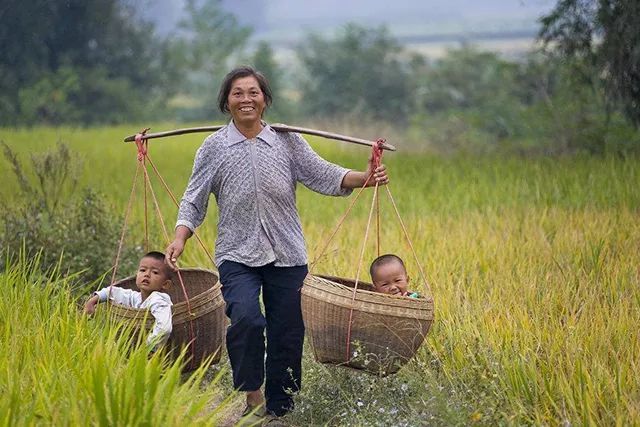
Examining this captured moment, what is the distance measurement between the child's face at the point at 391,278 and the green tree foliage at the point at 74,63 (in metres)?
17.6

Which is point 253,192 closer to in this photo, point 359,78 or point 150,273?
point 150,273

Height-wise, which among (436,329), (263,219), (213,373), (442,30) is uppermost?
(442,30)

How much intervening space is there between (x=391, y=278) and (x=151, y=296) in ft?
3.40

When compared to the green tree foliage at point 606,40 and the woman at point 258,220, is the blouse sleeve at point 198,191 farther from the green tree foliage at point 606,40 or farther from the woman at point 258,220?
the green tree foliage at point 606,40

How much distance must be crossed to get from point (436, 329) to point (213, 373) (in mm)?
1224

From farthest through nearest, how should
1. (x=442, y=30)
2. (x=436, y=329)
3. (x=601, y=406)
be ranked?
(x=442, y=30), (x=436, y=329), (x=601, y=406)

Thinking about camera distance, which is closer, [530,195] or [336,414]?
[336,414]

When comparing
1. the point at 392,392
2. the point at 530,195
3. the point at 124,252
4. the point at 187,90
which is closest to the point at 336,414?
the point at 392,392

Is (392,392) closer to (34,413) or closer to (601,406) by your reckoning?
(601,406)

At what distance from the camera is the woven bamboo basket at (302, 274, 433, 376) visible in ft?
14.7

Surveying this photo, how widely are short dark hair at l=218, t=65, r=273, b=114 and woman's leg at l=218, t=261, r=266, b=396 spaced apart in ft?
2.21

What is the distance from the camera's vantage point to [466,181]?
10.8 meters

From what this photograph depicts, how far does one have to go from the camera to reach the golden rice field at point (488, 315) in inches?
166

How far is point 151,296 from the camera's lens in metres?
5.12
